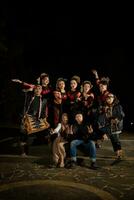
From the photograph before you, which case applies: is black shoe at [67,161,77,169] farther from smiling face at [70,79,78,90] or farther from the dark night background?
the dark night background

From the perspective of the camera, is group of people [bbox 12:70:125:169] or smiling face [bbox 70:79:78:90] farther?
smiling face [bbox 70:79:78:90]

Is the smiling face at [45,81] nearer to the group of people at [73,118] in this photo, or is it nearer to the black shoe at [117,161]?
the group of people at [73,118]

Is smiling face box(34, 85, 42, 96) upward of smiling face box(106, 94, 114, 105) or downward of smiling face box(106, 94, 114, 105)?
upward

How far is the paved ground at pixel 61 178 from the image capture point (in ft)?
23.4

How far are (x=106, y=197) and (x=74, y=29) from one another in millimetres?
14990

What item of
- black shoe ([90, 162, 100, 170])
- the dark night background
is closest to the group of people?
black shoe ([90, 162, 100, 170])

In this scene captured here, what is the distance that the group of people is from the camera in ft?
30.5

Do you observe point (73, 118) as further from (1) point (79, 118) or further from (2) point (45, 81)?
(2) point (45, 81)

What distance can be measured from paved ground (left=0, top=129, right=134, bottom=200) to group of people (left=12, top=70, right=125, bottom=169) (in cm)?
37

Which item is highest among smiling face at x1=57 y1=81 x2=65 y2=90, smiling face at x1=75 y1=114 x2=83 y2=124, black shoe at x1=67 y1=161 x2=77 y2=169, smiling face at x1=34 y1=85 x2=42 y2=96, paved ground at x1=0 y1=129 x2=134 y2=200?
smiling face at x1=57 y1=81 x2=65 y2=90

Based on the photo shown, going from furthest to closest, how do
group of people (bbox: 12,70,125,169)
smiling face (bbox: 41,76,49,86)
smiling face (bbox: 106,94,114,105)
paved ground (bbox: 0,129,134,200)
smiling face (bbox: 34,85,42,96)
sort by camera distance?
smiling face (bbox: 41,76,49,86) < smiling face (bbox: 34,85,42,96) < smiling face (bbox: 106,94,114,105) < group of people (bbox: 12,70,125,169) < paved ground (bbox: 0,129,134,200)

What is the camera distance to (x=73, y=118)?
9.89 meters

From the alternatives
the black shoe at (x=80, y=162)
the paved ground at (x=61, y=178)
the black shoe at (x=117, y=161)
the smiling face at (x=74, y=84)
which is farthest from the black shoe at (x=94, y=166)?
the smiling face at (x=74, y=84)

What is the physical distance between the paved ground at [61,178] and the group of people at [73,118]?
37 centimetres
